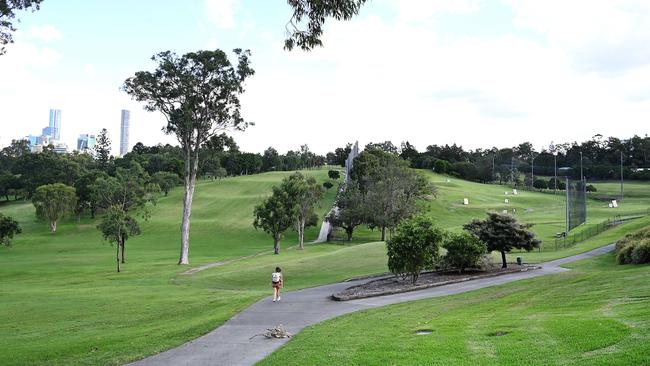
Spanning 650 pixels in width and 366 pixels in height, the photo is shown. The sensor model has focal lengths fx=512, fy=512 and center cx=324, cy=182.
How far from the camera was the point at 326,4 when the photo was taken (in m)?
13.7

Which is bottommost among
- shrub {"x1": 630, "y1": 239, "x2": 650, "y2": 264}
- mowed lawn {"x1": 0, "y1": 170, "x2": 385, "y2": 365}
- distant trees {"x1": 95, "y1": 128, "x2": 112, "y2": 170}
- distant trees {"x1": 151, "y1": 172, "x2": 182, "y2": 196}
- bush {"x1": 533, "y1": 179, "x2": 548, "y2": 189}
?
mowed lawn {"x1": 0, "y1": 170, "x2": 385, "y2": 365}

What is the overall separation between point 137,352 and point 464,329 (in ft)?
29.2

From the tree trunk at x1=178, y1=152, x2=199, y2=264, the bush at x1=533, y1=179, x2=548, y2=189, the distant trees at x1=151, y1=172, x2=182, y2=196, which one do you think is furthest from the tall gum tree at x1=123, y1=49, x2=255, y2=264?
the bush at x1=533, y1=179, x2=548, y2=189

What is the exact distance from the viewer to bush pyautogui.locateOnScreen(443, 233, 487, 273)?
3060 cm

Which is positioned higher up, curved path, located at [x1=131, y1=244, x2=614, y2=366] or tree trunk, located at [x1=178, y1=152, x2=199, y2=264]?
tree trunk, located at [x1=178, y1=152, x2=199, y2=264]

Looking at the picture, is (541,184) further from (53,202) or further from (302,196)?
(53,202)

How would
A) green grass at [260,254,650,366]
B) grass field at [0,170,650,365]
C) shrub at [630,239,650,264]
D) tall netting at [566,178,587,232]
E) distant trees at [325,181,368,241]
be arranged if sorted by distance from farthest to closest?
distant trees at [325,181,368,241], tall netting at [566,178,587,232], shrub at [630,239,650,264], grass field at [0,170,650,365], green grass at [260,254,650,366]

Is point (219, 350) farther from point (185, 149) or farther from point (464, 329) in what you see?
A: point (185, 149)

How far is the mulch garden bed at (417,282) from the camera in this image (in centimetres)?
2472

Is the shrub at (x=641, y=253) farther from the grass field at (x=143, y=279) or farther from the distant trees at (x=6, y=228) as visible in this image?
the distant trees at (x=6, y=228)

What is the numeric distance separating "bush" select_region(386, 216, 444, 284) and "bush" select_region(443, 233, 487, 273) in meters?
3.89

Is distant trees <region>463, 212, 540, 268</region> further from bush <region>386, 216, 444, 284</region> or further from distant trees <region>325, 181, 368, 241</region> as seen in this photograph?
distant trees <region>325, 181, 368, 241</region>

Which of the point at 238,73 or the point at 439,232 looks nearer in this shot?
the point at 439,232

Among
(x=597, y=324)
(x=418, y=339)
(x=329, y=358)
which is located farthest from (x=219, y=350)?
(x=597, y=324)
